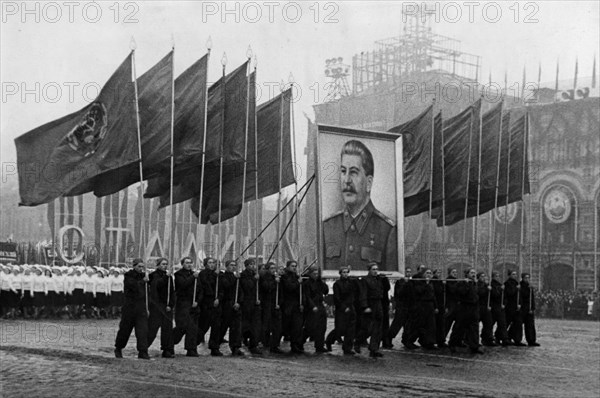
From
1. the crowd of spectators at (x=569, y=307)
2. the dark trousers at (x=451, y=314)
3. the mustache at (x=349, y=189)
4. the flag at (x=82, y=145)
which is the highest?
the flag at (x=82, y=145)

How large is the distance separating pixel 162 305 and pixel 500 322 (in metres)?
7.53

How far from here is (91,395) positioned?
958 centimetres

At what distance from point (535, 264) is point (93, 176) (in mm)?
41447

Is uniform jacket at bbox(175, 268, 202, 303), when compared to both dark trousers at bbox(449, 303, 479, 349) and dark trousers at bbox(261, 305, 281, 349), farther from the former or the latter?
dark trousers at bbox(449, 303, 479, 349)

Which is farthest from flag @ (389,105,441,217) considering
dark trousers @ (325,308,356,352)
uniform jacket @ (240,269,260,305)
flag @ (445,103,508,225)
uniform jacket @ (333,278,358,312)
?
uniform jacket @ (240,269,260,305)

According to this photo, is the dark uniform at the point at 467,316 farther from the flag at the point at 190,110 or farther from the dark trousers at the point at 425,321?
the flag at the point at 190,110

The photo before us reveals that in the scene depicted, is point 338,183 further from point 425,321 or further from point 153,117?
point 153,117

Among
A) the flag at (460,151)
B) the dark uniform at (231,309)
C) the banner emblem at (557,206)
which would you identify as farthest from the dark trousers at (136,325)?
the banner emblem at (557,206)

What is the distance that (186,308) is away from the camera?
47.6ft

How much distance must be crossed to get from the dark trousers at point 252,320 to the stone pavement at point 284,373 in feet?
1.55

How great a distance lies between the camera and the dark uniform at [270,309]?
15750 millimetres

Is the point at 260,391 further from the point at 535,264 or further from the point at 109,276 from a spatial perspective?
the point at 535,264

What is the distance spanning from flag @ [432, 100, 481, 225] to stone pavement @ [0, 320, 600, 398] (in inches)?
177

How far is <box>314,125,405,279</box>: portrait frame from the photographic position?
56.3 ft
